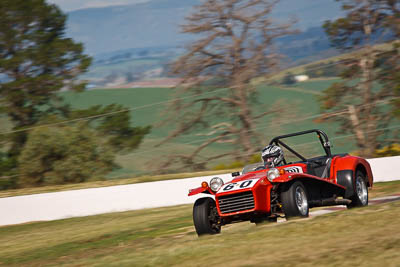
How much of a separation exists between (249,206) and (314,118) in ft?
50.7

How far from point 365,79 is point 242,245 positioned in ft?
64.5

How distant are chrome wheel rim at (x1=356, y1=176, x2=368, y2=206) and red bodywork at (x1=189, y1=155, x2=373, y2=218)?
22cm

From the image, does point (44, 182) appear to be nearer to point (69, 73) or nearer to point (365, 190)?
point (69, 73)

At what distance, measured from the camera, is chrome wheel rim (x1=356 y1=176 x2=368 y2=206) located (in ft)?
37.1

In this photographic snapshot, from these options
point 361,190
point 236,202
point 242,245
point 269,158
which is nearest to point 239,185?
point 236,202

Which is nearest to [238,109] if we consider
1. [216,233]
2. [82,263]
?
[216,233]

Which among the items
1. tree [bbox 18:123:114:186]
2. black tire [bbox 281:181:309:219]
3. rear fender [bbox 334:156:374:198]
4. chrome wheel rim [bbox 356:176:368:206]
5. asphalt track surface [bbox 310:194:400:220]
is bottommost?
tree [bbox 18:123:114:186]

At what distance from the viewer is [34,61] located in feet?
112

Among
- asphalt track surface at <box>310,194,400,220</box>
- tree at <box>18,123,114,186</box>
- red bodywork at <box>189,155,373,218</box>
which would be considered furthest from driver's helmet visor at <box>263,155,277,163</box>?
tree at <box>18,123,114,186</box>

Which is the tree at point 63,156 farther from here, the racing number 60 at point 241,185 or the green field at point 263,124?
the racing number 60 at point 241,185

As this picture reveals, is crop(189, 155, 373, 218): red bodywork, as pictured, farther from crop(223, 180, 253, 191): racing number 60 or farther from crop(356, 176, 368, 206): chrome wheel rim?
crop(356, 176, 368, 206): chrome wheel rim

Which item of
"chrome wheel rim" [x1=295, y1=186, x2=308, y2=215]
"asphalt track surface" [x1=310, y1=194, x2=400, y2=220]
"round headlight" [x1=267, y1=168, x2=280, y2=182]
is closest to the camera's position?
"round headlight" [x1=267, y1=168, x2=280, y2=182]

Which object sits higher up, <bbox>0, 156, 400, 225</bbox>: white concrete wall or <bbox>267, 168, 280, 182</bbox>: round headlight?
<bbox>267, 168, 280, 182</bbox>: round headlight

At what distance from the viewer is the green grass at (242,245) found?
6.37 metres
